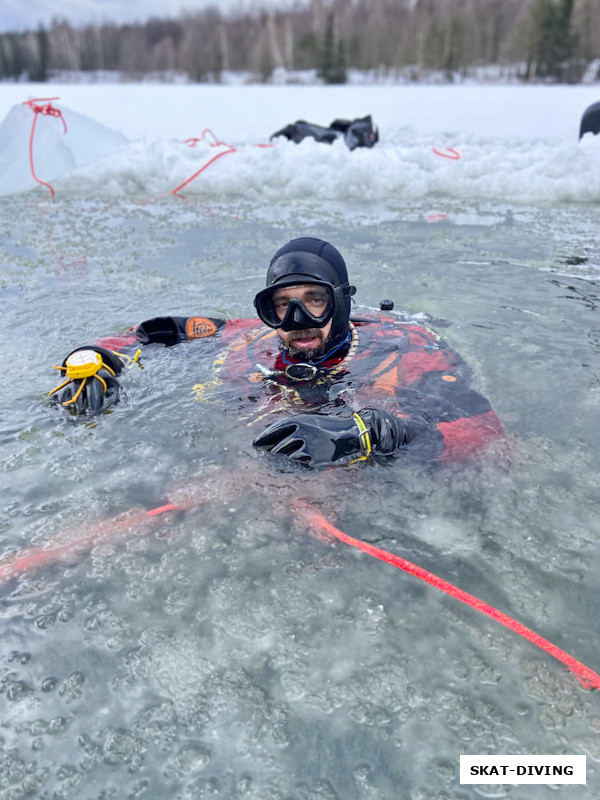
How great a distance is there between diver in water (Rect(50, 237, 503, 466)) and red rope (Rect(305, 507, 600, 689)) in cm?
34

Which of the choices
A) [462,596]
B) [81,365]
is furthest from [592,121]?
[462,596]

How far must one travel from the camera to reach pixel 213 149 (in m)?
11.1

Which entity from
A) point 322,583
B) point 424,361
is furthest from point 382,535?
point 424,361

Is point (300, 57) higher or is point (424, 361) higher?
point (300, 57)

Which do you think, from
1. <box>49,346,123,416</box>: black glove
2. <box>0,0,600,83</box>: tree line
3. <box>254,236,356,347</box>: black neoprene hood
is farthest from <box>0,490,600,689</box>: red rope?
<box>0,0,600,83</box>: tree line

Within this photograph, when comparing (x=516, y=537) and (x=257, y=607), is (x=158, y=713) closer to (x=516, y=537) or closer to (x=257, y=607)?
(x=257, y=607)

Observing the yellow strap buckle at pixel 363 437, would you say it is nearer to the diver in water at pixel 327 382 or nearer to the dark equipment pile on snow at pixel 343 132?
the diver in water at pixel 327 382

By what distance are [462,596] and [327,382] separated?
5.28ft

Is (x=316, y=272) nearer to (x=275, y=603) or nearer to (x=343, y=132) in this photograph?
(x=275, y=603)

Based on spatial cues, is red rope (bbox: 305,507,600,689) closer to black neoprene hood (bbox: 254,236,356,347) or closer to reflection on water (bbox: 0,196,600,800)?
reflection on water (bbox: 0,196,600,800)

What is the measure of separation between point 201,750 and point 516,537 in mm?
1427

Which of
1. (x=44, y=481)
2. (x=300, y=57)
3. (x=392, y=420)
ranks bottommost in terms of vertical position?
(x=44, y=481)

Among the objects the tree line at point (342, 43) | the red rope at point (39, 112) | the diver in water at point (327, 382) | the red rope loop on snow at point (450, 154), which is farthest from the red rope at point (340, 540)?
the tree line at point (342, 43)

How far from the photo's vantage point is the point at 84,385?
131 inches
